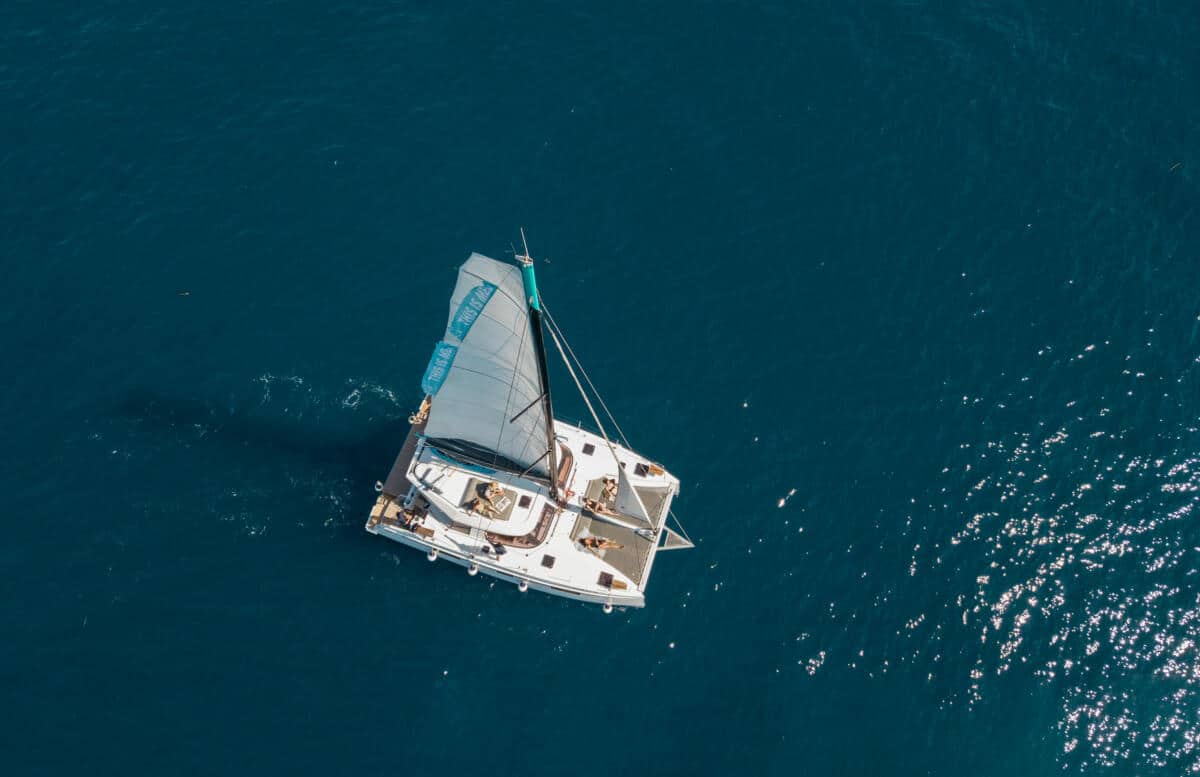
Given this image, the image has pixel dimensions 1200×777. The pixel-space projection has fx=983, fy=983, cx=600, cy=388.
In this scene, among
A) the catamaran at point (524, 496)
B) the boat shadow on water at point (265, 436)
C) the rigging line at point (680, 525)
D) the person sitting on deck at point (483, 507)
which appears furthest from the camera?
the boat shadow on water at point (265, 436)

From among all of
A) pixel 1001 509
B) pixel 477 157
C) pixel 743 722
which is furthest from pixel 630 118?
pixel 743 722

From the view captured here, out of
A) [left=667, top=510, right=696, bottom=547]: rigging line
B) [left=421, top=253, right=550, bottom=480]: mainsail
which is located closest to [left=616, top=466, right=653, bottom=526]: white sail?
[left=667, top=510, right=696, bottom=547]: rigging line

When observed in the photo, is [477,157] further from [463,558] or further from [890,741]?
[890,741]

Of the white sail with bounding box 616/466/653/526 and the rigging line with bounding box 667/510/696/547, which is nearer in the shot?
the white sail with bounding box 616/466/653/526

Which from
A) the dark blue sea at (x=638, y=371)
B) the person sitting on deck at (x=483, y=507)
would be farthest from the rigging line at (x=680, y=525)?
the person sitting on deck at (x=483, y=507)

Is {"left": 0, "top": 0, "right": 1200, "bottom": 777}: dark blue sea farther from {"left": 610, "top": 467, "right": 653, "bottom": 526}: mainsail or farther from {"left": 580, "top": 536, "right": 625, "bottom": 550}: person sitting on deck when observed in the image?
{"left": 610, "top": 467, "right": 653, "bottom": 526}: mainsail

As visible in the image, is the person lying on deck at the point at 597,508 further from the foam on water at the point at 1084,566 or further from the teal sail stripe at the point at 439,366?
the foam on water at the point at 1084,566

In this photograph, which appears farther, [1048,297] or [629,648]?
[1048,297]
